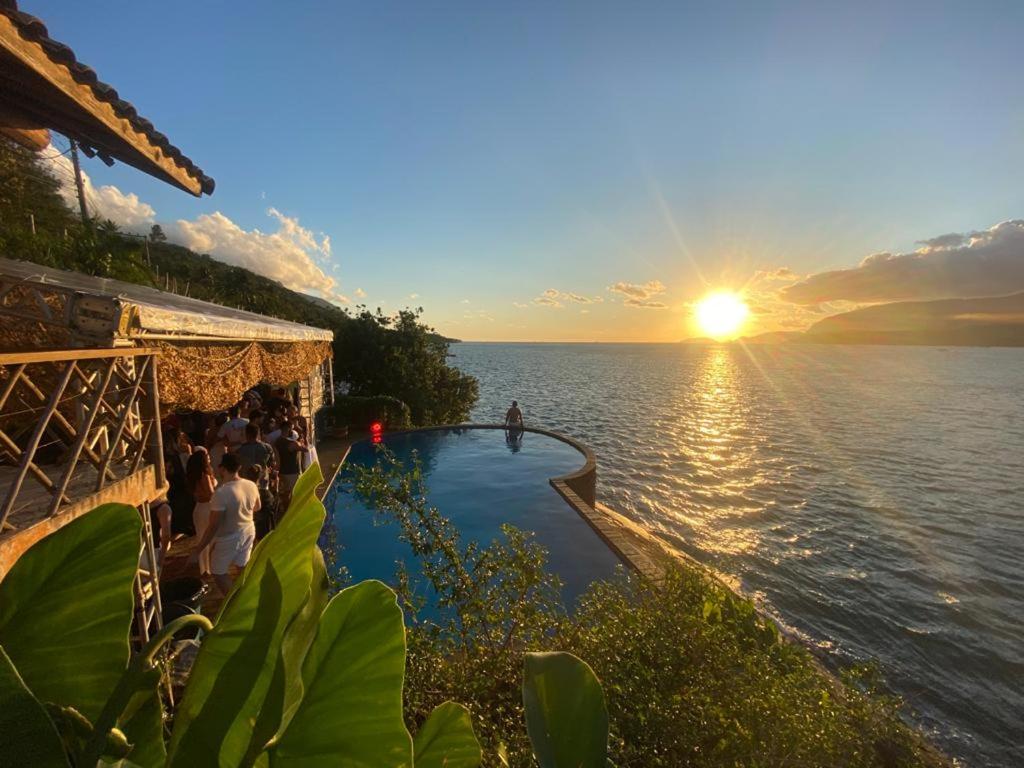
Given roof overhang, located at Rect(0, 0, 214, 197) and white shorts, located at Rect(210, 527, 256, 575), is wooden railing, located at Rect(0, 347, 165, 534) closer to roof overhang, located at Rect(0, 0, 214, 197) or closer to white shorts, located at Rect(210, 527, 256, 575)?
white shorts, located at Rect(210, 527, 256, 575)

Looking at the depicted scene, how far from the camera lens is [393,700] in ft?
1.79

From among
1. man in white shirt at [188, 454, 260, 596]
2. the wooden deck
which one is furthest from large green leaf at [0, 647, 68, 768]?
man in white shirt at [188, 454, 260, 596]

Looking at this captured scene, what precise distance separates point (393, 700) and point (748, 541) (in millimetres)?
21160

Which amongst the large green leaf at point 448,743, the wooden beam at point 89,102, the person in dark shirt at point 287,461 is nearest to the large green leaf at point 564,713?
the large green leaf at point 448,743

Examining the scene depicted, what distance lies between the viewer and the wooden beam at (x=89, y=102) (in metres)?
1.63

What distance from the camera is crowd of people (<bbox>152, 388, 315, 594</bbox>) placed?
201 inches

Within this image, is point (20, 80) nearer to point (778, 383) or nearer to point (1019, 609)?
point (1019, 609)

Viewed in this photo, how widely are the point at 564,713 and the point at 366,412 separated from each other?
20582mm

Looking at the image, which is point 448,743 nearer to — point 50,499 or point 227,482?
point 50,499

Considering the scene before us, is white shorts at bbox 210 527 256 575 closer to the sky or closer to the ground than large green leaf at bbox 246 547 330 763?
closer to the ground

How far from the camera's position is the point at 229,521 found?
5.09 m

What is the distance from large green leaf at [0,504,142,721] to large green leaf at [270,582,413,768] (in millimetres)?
203

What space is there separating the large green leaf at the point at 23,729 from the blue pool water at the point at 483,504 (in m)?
5.26

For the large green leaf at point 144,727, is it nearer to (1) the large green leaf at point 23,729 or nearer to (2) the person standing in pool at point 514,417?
(1) the large green leaf at point 23,729
